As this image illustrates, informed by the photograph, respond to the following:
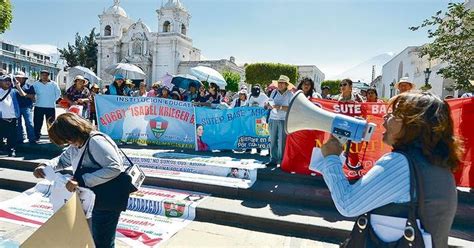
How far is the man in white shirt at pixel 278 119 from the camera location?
5.88 meters

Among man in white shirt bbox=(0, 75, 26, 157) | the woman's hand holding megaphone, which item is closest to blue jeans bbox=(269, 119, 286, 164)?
the woman's hand holding megaphone

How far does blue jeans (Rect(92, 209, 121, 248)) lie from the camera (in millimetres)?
2584

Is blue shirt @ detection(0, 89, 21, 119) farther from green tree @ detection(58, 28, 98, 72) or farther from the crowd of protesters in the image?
green tree @ detection(58, 28, 98, 72)

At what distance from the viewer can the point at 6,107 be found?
6633 mm

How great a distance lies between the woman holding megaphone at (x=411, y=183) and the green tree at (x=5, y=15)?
77.5 feet

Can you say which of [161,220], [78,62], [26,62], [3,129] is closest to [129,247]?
[161,220]

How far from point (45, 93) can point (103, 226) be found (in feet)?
19.1

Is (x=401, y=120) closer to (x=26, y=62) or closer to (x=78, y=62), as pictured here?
(x=78, y=62)

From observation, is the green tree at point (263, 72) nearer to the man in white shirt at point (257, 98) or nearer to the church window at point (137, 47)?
the church window at point (137, 47)

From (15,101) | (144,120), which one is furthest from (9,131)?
(144,120)

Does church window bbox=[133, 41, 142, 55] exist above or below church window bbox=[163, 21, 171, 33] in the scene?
below

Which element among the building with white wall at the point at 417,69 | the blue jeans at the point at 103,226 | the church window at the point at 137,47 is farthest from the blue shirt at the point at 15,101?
the church window at the point at 137,47

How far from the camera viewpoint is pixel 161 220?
4410 millimetres

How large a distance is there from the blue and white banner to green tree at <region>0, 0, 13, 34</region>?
18406 millimetres
